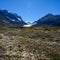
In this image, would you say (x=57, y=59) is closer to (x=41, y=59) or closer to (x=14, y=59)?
(x=41, y=59)

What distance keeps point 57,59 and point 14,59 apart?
3.86 meters

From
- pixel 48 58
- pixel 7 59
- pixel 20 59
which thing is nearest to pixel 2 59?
pixel 7 59

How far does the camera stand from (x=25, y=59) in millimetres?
14789

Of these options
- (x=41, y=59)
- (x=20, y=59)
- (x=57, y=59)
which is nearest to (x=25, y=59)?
(x=20, y=59)

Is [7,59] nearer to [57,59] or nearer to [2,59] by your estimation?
[2,59]

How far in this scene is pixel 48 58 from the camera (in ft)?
50.7

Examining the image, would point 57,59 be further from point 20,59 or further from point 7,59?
point 7,59

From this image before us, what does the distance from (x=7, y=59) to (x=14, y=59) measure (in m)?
0.65

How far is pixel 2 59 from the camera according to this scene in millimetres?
14602

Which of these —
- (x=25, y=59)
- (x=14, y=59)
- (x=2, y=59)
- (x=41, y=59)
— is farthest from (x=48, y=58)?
(x=2, y=59)

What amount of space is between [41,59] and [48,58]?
0.80 metres

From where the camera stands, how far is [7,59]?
14.7m

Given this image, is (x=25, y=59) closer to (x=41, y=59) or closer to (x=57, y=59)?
(x=41, y=59)

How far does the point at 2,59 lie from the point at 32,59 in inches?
106
